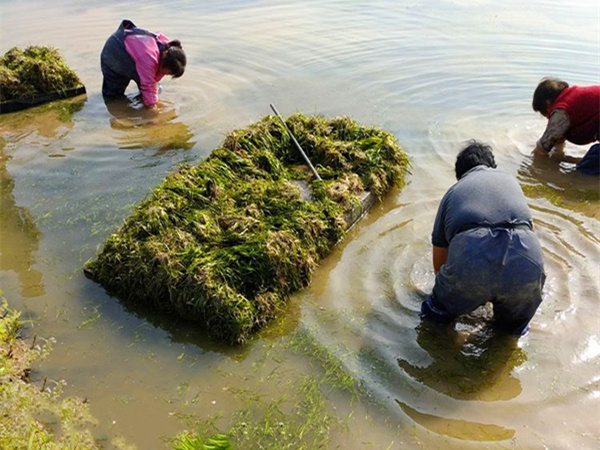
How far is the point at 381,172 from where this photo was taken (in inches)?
229

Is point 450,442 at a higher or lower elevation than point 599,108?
lower

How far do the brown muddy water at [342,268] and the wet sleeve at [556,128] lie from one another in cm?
36

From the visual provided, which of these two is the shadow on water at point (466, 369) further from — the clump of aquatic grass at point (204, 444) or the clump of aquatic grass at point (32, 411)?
the clump of aquatic grass at point (32, 411)

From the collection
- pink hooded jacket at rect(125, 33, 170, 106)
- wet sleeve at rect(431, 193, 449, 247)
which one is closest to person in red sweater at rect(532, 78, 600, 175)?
wet sleeve at rect(431, 193, 449, 247)

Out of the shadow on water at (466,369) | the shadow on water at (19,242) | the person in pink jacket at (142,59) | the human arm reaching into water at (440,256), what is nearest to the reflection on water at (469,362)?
the shadow on water at (466,369)

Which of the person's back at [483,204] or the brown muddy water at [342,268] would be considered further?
the person's back at [483,204]

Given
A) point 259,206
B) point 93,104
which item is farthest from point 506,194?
point 93,104

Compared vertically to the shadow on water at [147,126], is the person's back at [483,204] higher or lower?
higher

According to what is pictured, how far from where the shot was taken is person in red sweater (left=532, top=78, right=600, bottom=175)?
6.34 m

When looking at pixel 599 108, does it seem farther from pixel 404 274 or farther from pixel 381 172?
pixel 404 274

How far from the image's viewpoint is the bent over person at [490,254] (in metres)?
3.56

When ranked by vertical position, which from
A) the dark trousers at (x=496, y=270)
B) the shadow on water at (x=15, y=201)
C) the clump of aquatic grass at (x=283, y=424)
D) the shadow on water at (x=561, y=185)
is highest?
the dark trousers at (x=496, y=270)

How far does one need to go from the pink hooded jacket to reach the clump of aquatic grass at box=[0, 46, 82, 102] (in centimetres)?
131

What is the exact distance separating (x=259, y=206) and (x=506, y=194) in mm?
2163
